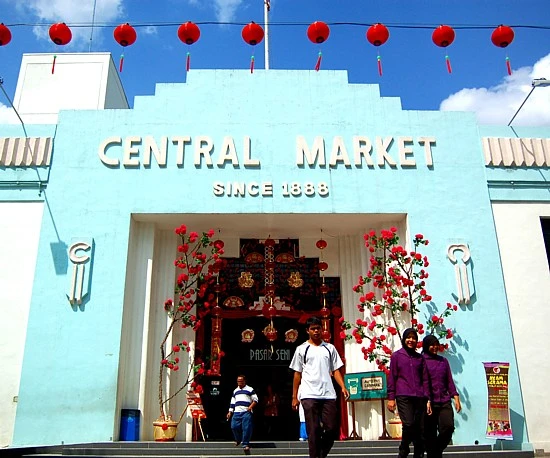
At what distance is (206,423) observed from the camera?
1062 cm

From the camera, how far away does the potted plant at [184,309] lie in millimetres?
9531

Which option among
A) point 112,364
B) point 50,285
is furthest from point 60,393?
point 50,285

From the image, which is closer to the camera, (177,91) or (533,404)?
(533,404)

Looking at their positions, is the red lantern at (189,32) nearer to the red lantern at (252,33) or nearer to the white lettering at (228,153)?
the red lantern at (252,33)

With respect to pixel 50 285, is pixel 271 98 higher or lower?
higher

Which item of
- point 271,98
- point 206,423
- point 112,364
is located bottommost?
point 206,423

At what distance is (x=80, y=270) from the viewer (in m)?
9.62

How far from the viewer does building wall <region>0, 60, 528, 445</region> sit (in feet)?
30.0

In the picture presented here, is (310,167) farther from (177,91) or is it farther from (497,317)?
(497,317)

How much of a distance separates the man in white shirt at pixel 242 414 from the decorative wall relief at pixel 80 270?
10.3 ft

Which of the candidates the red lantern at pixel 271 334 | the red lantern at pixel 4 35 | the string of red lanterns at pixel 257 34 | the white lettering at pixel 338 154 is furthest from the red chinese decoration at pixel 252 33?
the red lantern at pixel 271 334

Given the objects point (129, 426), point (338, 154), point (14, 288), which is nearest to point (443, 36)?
point (338, 154)

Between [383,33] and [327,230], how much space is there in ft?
12.7

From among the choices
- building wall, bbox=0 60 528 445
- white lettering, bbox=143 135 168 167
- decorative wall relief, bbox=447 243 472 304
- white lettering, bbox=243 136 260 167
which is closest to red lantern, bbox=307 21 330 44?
building wall, bbox=0 60 528 445
